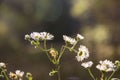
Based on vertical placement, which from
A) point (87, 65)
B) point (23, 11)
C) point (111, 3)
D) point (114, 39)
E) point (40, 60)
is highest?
point (23, 11)

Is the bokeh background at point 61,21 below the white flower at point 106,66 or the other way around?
the other way around

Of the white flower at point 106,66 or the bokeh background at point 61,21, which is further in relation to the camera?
the bokeh background at point 61,21

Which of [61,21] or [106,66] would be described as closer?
[106,66]

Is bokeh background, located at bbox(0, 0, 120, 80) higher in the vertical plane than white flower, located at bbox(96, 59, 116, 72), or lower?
Result: higher

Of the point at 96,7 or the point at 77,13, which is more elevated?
the point at 77,13

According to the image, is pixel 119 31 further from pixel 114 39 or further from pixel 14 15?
pixel 14 15

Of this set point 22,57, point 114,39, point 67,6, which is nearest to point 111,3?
point 114,39

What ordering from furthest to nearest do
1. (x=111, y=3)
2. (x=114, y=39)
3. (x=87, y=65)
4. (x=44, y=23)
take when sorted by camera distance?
1. (x=44, y=23)
2. (x=111, y=3)
3. (x=114, y=39)
4. (x=87, y=65)

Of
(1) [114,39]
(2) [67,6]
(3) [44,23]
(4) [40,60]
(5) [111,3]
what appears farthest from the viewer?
(2) [67,6]

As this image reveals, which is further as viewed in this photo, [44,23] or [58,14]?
[58,14]

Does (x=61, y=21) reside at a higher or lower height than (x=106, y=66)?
higher

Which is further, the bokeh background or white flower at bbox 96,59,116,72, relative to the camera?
the bokeh background
